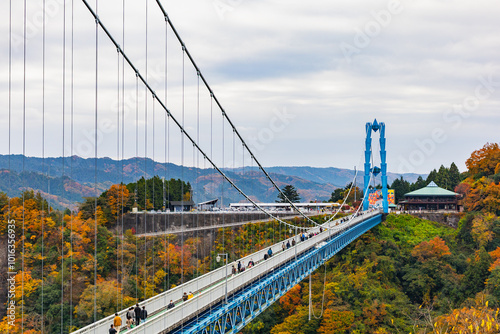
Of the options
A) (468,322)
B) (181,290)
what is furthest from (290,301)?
(181,290)

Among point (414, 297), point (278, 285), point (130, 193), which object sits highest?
point (130, 193)

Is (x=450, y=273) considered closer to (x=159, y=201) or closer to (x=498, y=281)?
(x=498, y=281)

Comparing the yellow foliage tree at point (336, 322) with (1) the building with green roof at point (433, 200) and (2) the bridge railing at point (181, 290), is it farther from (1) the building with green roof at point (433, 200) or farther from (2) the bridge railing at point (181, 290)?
(1) the building with green roof at point (433, 200)

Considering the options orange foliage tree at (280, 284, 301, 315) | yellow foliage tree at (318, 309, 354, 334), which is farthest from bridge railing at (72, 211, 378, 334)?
orange foliage tree at (280, 284, 301, 315)

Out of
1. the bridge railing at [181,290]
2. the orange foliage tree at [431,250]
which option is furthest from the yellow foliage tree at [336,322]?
the orange foliage tree at [431,250]

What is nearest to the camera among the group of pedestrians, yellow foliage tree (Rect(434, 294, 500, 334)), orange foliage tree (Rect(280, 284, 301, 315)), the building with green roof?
the group of pedestrians

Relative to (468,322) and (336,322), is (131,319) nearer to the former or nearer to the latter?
(468,322)

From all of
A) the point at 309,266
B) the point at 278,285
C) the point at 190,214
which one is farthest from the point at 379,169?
the point at 278,285

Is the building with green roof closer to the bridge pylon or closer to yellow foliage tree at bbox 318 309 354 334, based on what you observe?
the bridge pylon

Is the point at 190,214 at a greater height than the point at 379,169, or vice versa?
the point at 379,169
